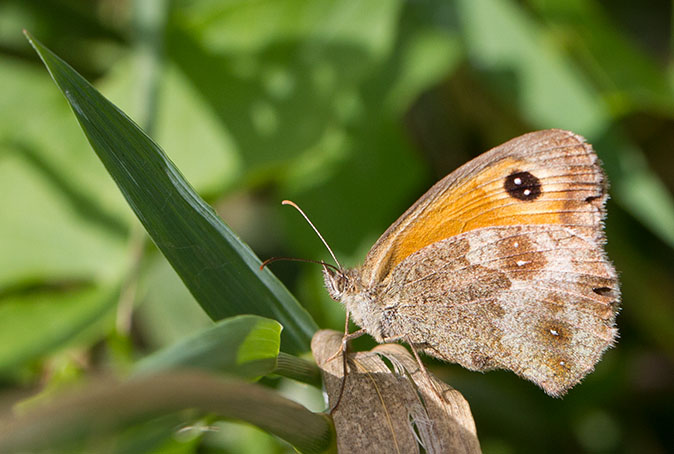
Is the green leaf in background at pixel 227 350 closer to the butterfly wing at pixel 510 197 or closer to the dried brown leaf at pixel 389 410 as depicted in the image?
the dried brown leaf at pixel 389 410

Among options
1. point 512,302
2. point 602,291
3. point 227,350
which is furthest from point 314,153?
point 227,350

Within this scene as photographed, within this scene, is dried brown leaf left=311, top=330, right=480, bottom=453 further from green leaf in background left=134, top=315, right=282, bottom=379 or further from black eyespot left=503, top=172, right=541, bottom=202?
black eyespot left=503, top=172, right=541, bottom=202

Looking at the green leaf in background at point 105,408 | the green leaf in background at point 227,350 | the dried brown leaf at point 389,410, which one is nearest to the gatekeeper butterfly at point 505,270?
the dried brown leaf at point 389,410

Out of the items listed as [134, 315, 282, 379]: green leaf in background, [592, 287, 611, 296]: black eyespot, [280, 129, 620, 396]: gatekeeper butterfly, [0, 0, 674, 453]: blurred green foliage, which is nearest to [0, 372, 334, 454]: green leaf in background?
[134, 315, 282, 379]: green leaf in background

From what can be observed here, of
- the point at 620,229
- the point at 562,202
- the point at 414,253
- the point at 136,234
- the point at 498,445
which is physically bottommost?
the point at 498,445

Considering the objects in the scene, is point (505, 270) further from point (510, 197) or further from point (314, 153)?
point (314, 153)

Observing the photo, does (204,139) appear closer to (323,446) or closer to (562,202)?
(562,202)


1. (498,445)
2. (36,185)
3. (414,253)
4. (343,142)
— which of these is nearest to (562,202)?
(414,253)
